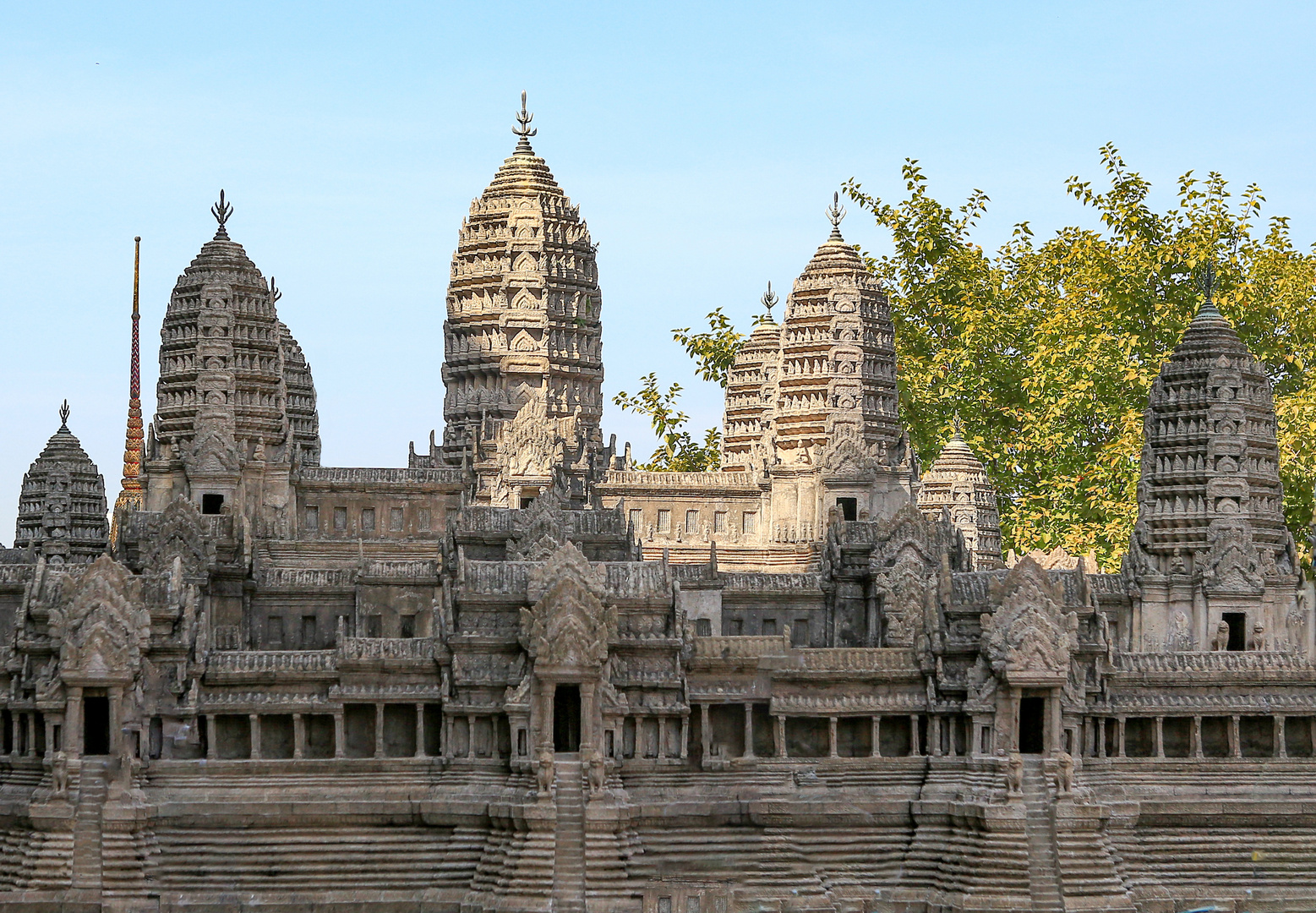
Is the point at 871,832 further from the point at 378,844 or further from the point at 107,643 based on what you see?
the point at 107,643

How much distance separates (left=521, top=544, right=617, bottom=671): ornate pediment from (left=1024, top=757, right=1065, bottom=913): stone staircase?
9120 mm

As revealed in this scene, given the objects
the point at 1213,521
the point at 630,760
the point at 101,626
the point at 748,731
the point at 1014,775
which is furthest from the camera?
the point at 1213,521

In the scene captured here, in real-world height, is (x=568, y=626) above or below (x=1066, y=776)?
above

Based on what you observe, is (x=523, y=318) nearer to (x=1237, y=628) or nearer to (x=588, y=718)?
(x=1237, y=628)

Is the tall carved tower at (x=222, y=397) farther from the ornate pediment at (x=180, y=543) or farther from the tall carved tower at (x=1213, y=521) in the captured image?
the tall carved tower at (x=1213, y=521)

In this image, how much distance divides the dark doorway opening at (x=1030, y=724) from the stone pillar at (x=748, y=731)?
18.4ft

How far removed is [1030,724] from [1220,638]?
53.2 ft

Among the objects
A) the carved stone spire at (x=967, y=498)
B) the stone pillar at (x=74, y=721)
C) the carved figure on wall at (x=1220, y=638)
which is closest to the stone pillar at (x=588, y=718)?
the stone pillar at (x=74, y=721)

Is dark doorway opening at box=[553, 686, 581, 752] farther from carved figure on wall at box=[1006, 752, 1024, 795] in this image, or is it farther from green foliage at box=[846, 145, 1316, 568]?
green foliage at box=[846, 145, 1316, 568]

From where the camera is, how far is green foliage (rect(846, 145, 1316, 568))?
9088cm

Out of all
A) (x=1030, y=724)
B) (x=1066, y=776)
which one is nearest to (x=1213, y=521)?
(x=1030, y=724)

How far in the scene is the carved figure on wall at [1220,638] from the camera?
71688 millimetres

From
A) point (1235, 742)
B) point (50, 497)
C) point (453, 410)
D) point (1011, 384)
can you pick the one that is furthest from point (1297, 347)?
point (50, 497)

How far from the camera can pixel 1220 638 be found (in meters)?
71.7
